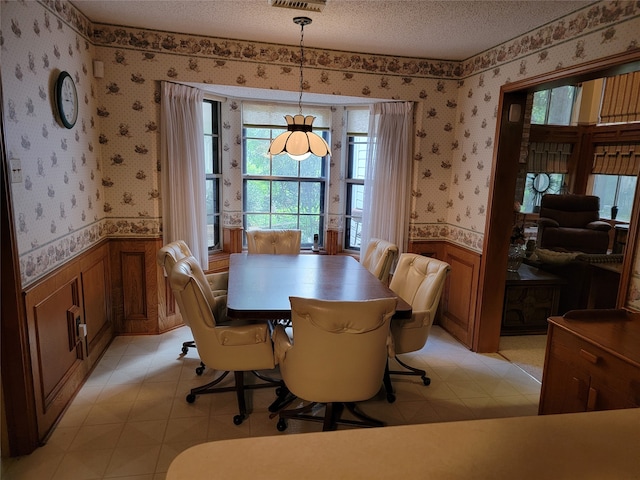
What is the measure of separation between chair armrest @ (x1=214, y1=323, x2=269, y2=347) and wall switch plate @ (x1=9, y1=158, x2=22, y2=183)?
49.1 inches

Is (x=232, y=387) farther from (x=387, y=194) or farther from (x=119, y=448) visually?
(x=387, y=194)

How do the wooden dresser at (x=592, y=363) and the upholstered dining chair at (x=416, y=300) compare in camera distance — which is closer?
the wooden dresser at (x=592, y=363)

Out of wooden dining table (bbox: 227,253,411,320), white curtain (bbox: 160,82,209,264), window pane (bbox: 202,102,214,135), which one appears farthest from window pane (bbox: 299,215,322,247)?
window pane (bbox: 202,102,214,135)

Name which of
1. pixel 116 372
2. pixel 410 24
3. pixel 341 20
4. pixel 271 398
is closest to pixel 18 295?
pixel 116 372

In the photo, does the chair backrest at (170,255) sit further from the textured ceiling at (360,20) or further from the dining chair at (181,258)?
the textured ceiling at (360,20)

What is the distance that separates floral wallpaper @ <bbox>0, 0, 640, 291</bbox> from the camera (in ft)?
7.43

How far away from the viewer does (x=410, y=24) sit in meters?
2.95

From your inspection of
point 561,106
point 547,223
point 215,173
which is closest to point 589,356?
point 215,173

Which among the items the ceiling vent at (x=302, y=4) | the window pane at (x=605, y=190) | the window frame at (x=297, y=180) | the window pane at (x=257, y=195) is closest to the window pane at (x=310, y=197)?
the window frame at (x=297, y=180)

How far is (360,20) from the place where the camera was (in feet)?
9.57

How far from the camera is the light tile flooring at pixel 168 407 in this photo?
6.95 ft

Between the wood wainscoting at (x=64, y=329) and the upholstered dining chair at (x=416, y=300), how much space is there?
1925mm

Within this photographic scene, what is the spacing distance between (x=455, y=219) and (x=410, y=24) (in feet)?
6.04

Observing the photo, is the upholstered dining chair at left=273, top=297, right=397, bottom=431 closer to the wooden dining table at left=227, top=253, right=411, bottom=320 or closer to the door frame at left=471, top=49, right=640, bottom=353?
the wooden dining table at left=227, top=253, right=411, bottom=320
